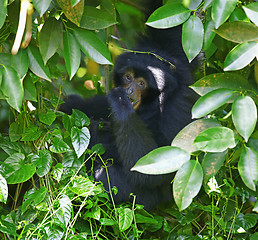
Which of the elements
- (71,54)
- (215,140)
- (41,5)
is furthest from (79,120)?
(215,140)

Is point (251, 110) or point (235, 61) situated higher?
point (235, 61)

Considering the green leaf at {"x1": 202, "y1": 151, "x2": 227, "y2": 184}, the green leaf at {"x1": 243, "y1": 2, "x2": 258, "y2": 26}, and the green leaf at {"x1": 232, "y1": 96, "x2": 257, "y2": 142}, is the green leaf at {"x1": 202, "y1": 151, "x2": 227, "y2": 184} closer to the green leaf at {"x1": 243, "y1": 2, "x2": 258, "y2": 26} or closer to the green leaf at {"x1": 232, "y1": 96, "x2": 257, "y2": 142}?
the green leaf at {"x1": 232, "y1": 96, "x2": 257, "y2": 142}

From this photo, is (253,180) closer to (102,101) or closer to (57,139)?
(57,139)

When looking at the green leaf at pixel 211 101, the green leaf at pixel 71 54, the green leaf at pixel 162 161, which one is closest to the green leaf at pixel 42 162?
the green leaf at pixel 71 54

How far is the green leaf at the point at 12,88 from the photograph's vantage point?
2.06 metres

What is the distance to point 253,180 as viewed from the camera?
1.76 m

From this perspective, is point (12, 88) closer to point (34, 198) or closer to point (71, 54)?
point (71, 54)

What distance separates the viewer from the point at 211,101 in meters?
1.85

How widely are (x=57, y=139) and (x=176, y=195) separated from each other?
105 centimetres

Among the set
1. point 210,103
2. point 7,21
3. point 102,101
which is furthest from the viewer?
point 102,101

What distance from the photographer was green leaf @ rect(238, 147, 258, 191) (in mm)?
1757

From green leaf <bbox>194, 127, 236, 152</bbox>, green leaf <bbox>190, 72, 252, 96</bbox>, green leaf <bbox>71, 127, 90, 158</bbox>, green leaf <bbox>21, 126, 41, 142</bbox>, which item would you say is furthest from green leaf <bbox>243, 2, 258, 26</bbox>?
green leaf <bbox>21, 126, 41, 142</bbox>

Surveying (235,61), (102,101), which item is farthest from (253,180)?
(102,101)

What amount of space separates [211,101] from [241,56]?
0.24m
